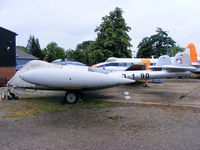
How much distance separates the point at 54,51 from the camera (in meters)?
65.8

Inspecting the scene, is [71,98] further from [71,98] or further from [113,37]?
[113,37]

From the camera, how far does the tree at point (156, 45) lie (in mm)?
55375

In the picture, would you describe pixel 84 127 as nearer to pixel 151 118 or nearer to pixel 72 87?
pixel 151 118

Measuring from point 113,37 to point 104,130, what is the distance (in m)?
27.3

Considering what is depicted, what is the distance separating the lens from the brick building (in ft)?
50.5

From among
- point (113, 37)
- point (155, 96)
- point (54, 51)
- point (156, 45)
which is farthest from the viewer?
point (54, 51)

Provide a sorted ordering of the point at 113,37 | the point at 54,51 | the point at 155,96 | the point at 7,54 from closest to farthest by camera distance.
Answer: the point at 155,96 < the point at 7,54 < the point at 113,37 < the point at 54,51

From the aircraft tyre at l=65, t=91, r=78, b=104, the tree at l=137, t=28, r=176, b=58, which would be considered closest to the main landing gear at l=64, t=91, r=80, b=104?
the aircraft tyre at l=65, t=91, r=78, b=104

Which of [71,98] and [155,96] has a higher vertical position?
[71,98]

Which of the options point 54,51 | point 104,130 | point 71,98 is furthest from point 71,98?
point 54,51

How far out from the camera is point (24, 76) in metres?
7.26

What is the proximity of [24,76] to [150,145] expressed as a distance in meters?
5.40

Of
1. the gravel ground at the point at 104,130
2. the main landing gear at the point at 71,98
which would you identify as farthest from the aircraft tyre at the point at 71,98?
the gravel ground at the point at 104,130

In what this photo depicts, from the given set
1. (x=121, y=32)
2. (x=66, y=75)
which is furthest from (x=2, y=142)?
(x=121, y=32)
